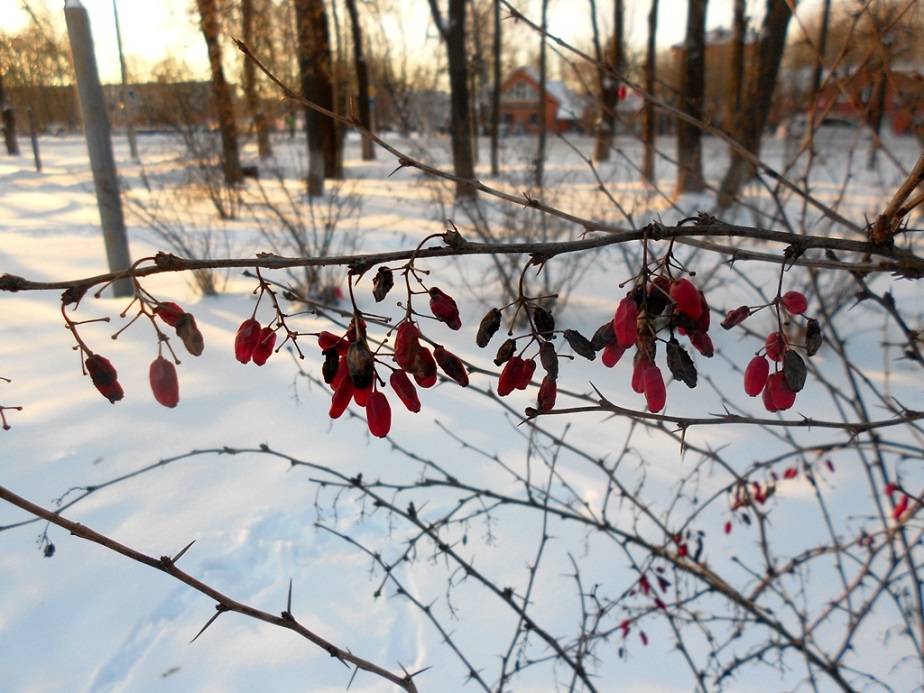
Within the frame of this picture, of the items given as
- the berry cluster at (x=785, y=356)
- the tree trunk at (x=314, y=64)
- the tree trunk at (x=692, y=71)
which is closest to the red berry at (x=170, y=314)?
the berry cluster at (x=785, y=356)

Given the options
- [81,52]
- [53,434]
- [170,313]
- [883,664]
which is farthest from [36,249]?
[883,664]

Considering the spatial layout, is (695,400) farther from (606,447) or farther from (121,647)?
(121,647)

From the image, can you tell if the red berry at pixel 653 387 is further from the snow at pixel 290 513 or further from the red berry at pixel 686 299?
the snow at pixel 290 513

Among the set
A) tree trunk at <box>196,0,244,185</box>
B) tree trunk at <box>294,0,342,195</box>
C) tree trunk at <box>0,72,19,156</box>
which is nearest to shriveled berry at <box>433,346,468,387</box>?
tree trunk at <box>0,72,19,156</box>

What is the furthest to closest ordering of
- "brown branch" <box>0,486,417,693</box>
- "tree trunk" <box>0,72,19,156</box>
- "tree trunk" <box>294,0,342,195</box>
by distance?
"tree trunk" <box>294,0,342,195</box>
"tree trunk" <box>0,72,19,156</box>
"brown branch" <box>0,486,417,693</box>

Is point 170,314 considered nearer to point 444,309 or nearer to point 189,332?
point 189,332

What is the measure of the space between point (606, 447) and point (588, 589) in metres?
0.92

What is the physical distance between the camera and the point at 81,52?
3.95m

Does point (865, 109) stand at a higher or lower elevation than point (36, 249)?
higher

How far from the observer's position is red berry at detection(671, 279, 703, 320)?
67 cm

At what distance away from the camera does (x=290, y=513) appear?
95.3 inches

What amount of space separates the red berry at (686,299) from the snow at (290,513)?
73cm

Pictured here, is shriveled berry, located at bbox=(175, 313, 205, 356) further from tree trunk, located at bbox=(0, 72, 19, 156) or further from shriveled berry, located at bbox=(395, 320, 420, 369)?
tree trunk, located at bbox=(0, 72, 19, 156)

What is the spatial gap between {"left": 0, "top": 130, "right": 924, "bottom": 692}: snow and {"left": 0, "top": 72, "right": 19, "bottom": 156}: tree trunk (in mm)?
552
